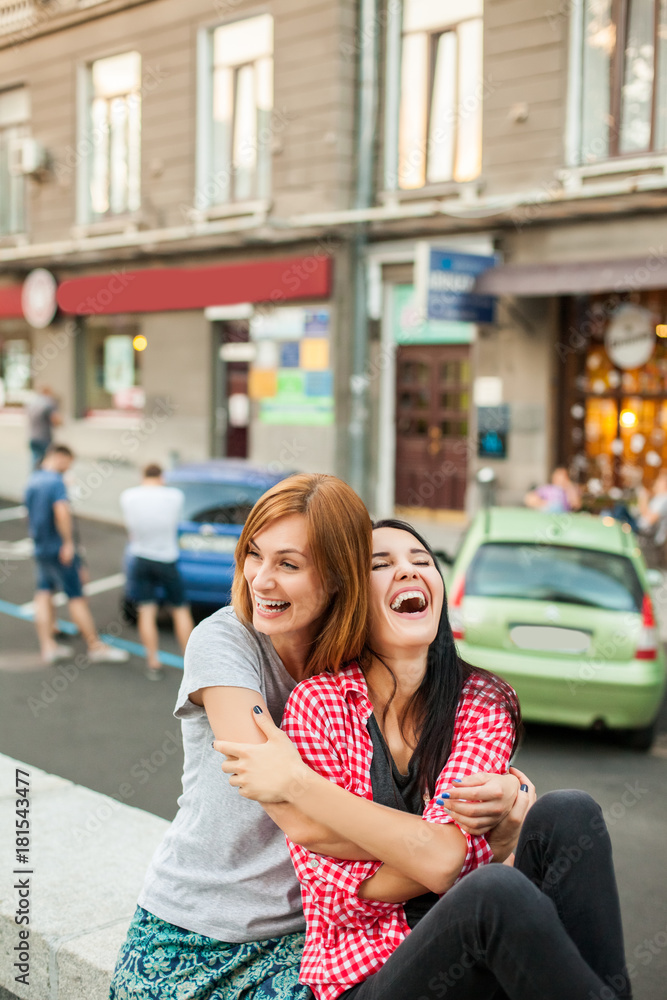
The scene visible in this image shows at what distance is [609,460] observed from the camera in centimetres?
1466

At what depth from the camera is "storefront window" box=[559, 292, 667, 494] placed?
46.3 ft

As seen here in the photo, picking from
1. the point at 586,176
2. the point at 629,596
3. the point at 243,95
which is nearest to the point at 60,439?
the point at 243,95

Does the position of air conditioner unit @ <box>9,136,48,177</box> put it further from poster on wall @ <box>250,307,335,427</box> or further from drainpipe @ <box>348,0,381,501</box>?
drainpipe @ <box>348,0,381,501</box>

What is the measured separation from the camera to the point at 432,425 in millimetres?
16391

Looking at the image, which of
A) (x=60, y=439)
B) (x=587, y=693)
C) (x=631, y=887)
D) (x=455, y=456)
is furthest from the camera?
(x=60, y=439)

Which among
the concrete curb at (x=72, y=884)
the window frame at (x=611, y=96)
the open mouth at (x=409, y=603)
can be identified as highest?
the window frame at (x=611, y=96)

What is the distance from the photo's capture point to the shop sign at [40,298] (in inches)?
829

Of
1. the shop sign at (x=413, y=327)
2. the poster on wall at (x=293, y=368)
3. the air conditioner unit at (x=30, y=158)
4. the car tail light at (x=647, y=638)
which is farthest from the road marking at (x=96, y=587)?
the air conditioner unit at (x=30, y=158)

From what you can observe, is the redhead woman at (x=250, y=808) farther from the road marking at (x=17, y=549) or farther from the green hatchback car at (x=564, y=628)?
the road marking at (x=17, y=549)

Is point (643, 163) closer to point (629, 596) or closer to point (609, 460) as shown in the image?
point (609, 460)

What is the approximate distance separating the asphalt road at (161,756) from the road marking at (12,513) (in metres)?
7.77

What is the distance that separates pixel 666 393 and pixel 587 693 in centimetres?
859

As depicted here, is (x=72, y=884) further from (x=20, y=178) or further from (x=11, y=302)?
(x=20, y=178)

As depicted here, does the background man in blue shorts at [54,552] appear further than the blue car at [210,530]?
No
